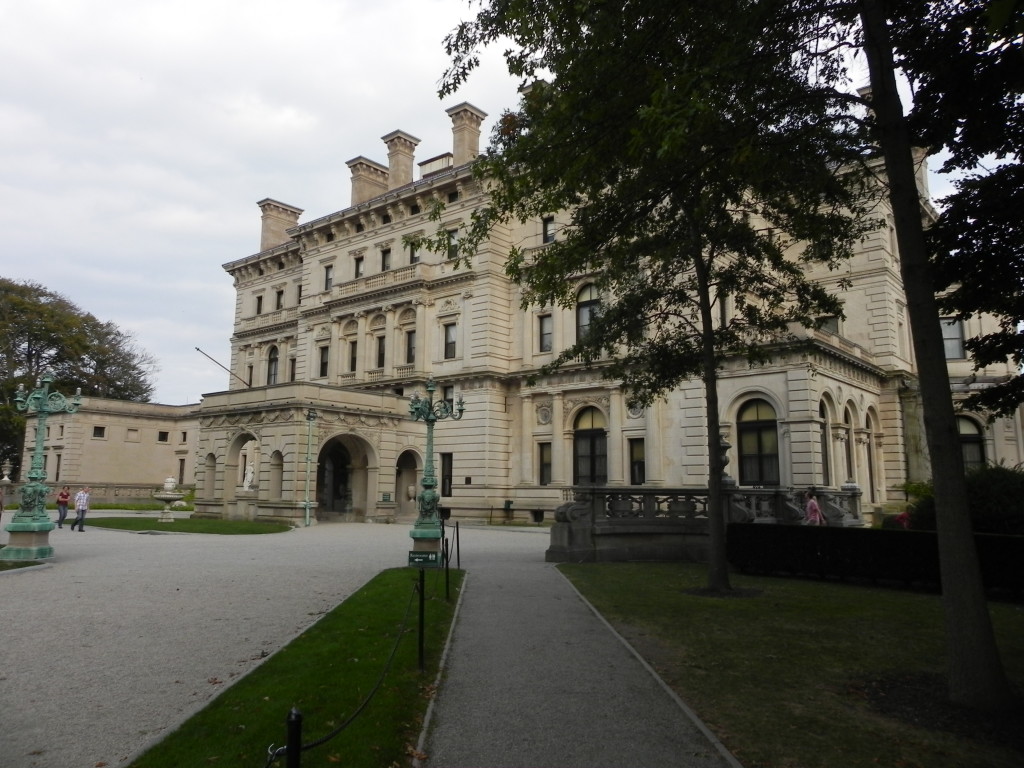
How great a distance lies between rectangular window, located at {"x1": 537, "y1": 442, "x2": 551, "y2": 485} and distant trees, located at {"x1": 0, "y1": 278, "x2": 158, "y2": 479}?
4067 cm

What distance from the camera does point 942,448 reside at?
696 cm

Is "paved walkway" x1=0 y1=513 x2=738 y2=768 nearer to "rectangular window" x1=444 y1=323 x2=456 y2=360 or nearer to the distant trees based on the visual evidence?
"rectangular window" x1=444 y1=323 x2=456 y2=360

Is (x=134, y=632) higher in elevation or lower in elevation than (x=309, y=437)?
lower

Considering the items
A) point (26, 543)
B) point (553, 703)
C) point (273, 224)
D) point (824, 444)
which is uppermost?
point (273, 224)

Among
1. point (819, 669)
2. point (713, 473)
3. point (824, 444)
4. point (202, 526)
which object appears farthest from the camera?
point (202, 526)

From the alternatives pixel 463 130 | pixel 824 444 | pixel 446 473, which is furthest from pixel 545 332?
pixel 824 444

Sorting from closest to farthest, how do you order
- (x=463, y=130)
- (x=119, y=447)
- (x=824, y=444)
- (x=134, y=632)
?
(x=134, y=632) < (x=824, y=444) < (x=463, y=130) < (x=119, y=447)

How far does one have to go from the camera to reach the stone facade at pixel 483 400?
29.4 m

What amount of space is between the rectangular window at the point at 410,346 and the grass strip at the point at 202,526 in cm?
1240

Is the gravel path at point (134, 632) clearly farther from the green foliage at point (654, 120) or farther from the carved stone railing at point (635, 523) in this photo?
the green foliage at point (654, 120)

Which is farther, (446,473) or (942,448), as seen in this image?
(446,473)

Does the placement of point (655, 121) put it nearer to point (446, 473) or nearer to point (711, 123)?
point (711, 123)

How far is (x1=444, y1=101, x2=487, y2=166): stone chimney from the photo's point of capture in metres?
41.0

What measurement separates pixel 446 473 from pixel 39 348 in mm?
39230
